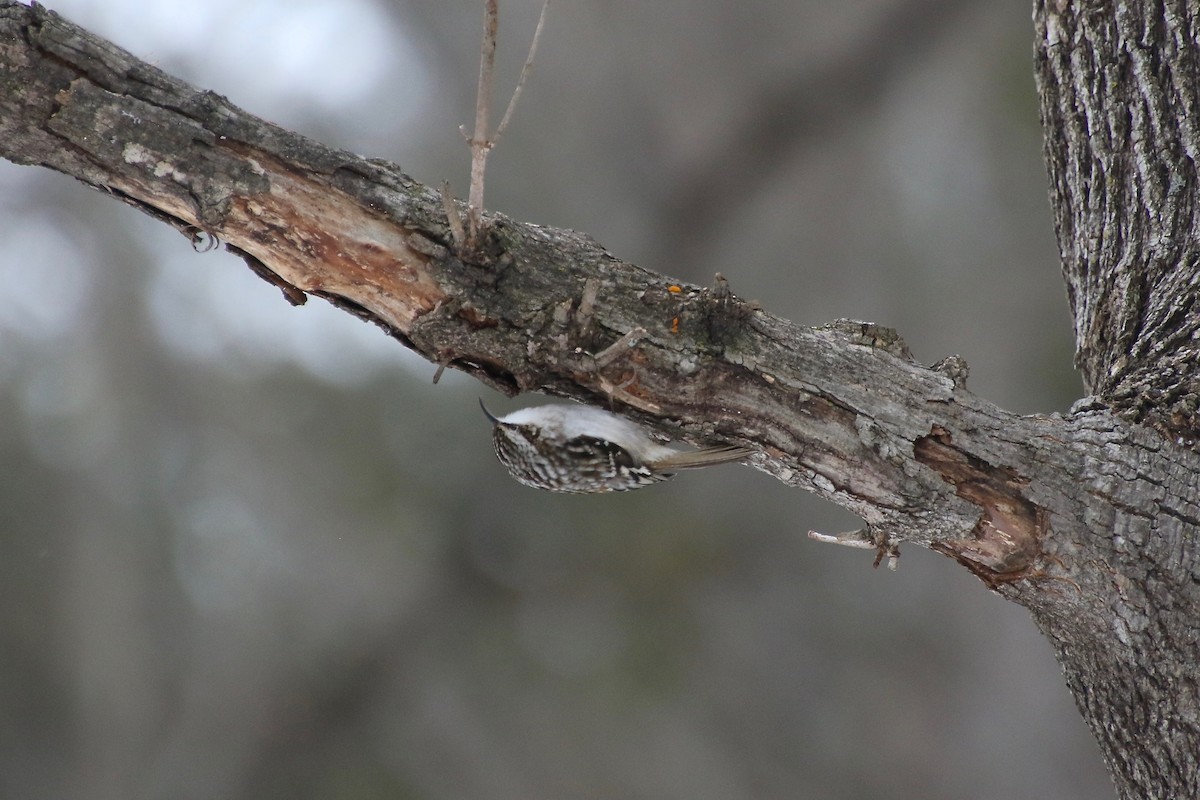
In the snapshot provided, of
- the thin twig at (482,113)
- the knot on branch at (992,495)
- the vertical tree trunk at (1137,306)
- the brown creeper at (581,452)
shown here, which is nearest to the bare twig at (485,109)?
the thin twig at (482,113)

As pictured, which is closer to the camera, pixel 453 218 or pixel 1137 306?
pixel 453 218

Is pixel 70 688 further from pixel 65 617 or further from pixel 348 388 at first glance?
pixel 348 388

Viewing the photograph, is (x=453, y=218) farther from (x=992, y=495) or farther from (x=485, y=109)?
(x=992, y=495)

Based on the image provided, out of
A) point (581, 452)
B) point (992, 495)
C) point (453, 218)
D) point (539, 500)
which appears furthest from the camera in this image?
point (539, 500)

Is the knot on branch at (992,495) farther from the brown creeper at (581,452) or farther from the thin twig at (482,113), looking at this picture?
the thin twig at (482,113)

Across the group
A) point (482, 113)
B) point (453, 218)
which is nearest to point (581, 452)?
point (453, 218)

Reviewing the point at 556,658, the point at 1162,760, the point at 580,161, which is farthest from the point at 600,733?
the point at 1162,760
